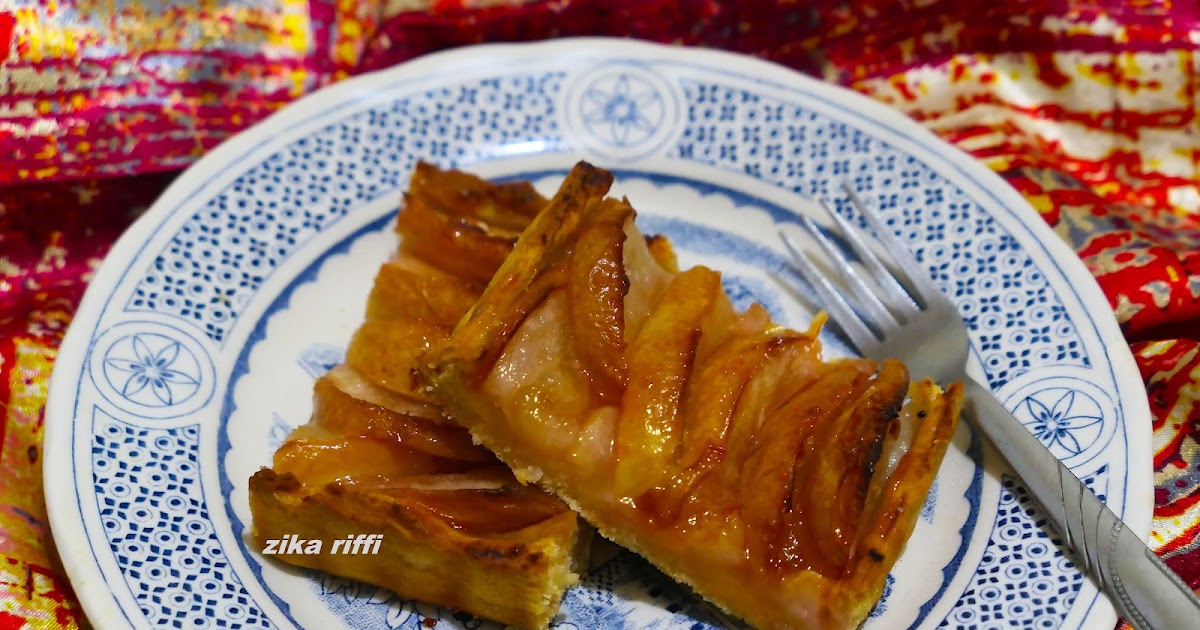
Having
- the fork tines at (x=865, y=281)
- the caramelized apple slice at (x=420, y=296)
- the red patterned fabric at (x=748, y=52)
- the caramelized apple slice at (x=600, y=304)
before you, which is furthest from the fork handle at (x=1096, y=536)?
the caramelized apple slice at (x=420, y=296)

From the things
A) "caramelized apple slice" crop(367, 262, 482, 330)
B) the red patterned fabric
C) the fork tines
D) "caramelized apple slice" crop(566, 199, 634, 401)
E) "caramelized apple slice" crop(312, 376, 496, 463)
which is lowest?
"caramelized apple slice" crop(312, 376, 496, 463)

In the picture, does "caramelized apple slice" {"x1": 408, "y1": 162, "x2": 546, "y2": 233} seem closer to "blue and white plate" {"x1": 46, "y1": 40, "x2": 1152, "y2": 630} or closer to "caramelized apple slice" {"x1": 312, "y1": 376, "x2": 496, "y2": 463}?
"blue and white plate" {"x1": 46, "y1": 40, "x2": 1152, "y2": 630}

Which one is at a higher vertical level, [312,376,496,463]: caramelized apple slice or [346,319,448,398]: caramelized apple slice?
[346,319,448,398]: caramelized apple slice

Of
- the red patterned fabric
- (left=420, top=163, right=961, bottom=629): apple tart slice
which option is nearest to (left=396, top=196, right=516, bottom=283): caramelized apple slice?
(left=420, top=163, right=961, bottom=629): apple tart slice

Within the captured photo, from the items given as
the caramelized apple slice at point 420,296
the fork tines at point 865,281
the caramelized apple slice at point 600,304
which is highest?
the fork tines at point 865,281

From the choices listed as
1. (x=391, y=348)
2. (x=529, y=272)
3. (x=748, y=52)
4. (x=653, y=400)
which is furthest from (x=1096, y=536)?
(x=748, y=52)

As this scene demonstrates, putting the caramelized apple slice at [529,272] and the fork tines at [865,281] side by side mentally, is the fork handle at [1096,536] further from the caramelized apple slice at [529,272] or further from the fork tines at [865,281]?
the caramelized apple slice at [529,272]

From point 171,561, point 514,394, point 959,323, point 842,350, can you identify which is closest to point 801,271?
point 842,350

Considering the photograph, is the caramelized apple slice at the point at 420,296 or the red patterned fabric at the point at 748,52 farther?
the red patterned fabric at the point at 748,52
